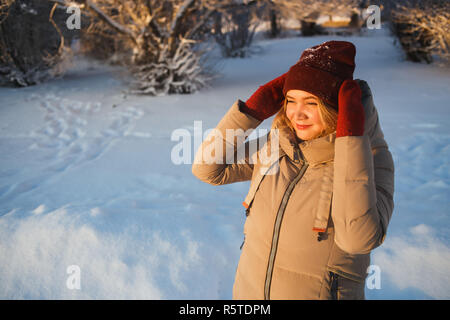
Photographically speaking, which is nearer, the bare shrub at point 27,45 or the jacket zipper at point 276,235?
the jacket zipper at point 276,235

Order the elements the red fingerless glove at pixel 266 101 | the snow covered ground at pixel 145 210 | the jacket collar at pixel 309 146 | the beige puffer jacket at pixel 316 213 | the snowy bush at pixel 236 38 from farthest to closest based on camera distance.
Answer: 1. the snowy bush at pixel 236 38
2. the snow covered ground at pixel 145 210
3. the red fingerless glove at pixel 266 101
4. the jacket collar at pixel 309 146
5. the beige puffer jacket at pixel 316 213

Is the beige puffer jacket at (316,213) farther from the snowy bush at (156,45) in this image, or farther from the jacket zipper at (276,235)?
the snowy bush at (156,45)

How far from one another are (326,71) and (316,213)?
541 mm

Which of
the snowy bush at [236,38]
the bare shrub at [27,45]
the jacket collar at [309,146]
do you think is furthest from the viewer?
the snowy bush at [236,38]

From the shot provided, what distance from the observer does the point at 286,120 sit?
1.26m

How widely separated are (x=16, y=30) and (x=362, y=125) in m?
10.4

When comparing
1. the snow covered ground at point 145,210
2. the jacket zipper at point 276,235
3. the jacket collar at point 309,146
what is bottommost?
the snow covered ground at point 145,210

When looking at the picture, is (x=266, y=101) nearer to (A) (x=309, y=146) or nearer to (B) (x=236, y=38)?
(A) (x=309, y=146)

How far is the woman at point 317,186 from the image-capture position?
3.22ft

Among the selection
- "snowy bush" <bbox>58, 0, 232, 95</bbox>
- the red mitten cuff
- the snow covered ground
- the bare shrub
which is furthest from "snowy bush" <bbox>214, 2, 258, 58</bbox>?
the red mitten cuff

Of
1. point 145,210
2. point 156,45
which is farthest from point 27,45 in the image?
point 145,210

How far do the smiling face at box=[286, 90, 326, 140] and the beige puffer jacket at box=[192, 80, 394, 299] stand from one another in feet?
0.16

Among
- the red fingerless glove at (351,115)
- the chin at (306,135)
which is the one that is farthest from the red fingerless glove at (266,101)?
the red fingerless glove at (351,115)

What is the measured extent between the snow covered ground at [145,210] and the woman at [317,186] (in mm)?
833
